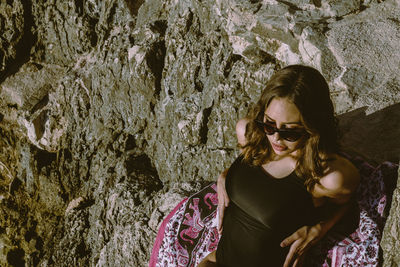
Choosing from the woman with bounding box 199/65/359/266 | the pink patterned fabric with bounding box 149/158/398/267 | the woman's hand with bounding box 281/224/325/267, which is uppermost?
the woman with bounding box 199/65/359/266

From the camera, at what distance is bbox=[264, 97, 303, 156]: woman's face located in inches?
85.7

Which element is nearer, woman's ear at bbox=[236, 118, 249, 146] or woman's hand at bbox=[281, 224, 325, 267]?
woman's hand at bbox=[281, 224, 325, 267]

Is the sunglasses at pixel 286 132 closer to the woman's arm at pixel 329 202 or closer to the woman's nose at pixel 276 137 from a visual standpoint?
the woman's nose at pixel 276 137

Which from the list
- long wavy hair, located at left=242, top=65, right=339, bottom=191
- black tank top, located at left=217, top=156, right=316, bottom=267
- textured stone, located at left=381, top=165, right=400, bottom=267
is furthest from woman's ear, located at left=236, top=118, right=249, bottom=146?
textured stone, located at left=381, top=165, right=400, bottom=267

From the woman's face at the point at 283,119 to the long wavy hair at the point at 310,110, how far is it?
0.11ft

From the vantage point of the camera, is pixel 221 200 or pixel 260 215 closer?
pixel 260 215

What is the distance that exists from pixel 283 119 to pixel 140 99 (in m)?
2.77

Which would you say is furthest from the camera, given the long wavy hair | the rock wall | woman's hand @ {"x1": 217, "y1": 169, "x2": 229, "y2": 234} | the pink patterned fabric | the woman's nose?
the rock wall

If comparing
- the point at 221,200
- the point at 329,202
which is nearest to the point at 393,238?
the point at 329,202

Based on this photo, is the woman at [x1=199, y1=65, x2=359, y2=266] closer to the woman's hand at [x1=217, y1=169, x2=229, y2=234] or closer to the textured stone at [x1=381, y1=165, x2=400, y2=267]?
the woman's hand at [x1=217, y1=169, x2=229, y2=234]

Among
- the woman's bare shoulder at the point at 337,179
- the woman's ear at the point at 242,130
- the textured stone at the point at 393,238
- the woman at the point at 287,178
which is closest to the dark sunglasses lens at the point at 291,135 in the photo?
the woman at the point at 287,178

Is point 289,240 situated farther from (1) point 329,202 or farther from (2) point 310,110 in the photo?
(2) point 310,110

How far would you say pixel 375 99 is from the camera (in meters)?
3.04

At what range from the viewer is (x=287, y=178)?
2404 mm
